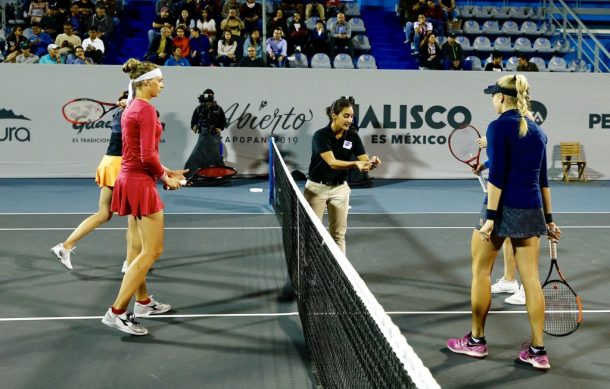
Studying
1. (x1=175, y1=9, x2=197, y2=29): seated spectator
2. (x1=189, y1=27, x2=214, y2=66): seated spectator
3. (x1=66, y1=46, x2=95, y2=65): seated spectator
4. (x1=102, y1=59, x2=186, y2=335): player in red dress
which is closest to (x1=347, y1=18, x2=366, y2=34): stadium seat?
(x1=175, y1=9, x2=197, y2=29): seated spectator

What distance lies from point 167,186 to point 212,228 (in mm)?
4473

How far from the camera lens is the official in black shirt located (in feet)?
21.8

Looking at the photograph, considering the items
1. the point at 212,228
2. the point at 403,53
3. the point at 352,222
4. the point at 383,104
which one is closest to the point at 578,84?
the point at 383,104

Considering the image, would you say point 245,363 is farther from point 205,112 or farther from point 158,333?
point 205,112

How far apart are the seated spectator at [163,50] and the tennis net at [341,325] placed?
10.5 meters

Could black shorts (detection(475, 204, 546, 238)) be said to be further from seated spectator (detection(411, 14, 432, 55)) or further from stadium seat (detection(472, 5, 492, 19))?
stadium seat (detection(472, 5, 492, 19))

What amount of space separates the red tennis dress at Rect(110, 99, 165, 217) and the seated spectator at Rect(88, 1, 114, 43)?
12722 millimetres

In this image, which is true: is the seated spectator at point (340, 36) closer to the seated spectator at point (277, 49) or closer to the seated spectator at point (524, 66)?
the seated spectator at point (277, 49)

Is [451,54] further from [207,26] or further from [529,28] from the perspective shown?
[207,26]

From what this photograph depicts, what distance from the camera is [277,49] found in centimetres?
1675

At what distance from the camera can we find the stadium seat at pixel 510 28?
20.2 metres

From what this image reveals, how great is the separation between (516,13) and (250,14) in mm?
7399

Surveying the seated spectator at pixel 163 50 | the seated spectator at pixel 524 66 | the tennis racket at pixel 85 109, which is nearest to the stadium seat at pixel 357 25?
the seated spectator at pixel 524 66

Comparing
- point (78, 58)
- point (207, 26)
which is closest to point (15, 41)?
point (78, 58)
